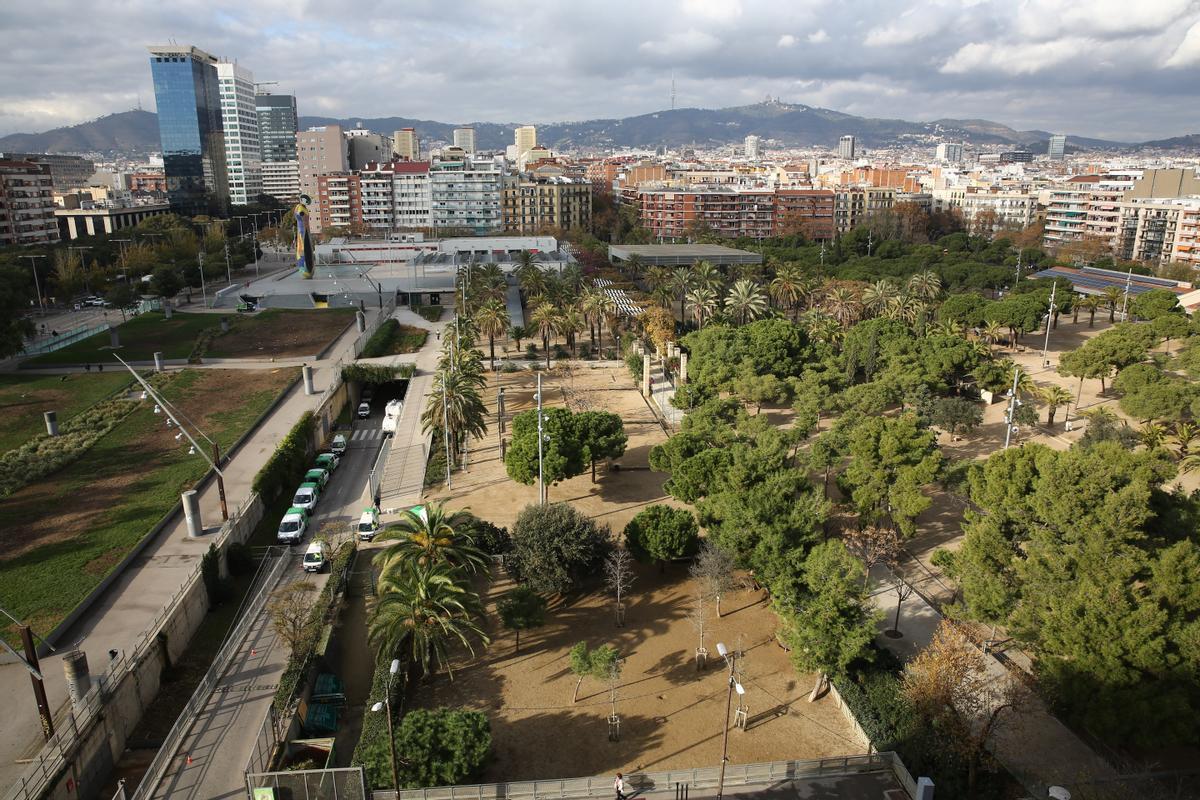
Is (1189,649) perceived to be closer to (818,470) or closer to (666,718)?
(666,718)

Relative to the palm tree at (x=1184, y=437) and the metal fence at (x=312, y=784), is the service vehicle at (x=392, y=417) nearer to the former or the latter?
the metal fence at (x=312, y=784)

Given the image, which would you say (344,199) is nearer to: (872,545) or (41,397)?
(41,397)

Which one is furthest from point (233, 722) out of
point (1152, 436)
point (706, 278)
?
point (706, 278)

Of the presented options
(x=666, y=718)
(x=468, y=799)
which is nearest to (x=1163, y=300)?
(x=666, y=718)

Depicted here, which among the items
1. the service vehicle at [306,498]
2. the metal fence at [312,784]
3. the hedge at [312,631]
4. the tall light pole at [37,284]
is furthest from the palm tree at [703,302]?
the tall light pole at [37,284]

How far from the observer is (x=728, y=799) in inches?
737

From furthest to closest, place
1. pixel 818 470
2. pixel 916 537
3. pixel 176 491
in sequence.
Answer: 1. pixel 818 470
2. pixel 176 491
3. pixel 916 537

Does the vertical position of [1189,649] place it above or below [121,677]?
above

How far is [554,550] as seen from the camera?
2745cm

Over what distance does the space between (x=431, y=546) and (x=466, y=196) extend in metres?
116

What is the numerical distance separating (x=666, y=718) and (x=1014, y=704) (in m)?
8.93

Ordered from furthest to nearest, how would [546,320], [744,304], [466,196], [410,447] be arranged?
1. [466,196]
2. [744,304]
3. [546,320]
4. [410,447]

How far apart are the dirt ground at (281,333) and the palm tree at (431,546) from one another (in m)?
39.2

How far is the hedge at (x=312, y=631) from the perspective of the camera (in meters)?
22.6
